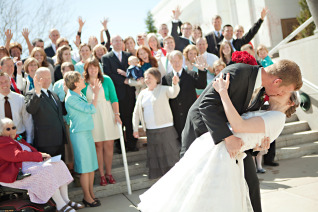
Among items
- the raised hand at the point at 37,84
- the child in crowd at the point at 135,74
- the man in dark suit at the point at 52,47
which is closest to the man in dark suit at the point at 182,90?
the child in crowd at the point at 135,74

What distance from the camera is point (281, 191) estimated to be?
4918mm

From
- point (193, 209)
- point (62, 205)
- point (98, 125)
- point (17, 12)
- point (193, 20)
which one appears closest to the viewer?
point (193, 209)

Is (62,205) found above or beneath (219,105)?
beneath

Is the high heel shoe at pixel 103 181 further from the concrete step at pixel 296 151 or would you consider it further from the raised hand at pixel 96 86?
the concrete step at pixel 296 151

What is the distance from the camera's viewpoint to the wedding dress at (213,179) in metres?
2.54

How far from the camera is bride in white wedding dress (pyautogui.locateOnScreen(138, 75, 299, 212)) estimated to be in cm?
252

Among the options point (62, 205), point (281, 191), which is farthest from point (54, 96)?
point (281, 191)

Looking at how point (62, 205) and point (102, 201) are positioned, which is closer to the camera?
point (62, 205)

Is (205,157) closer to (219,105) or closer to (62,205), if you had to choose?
(219,105)

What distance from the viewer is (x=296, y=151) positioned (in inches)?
277

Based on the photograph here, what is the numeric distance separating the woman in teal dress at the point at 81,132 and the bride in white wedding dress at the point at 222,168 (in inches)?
104

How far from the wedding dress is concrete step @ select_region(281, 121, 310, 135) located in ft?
17.8

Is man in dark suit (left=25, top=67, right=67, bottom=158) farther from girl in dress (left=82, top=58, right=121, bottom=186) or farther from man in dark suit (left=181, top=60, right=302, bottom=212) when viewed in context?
man in dark suit (left=181, top=60, right=302, bottom=212)

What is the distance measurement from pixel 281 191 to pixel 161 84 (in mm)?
2752
